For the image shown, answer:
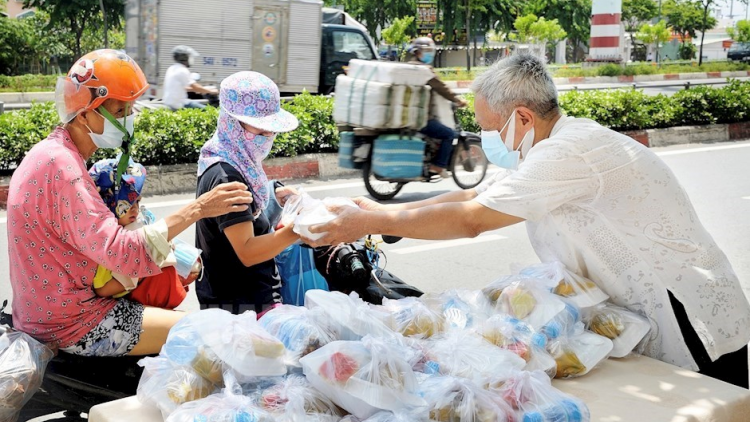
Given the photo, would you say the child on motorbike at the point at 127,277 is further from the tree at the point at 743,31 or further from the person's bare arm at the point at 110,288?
the tree at the point at 743,31

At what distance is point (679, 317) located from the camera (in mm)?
2533

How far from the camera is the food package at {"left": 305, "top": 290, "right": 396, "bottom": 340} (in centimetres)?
226

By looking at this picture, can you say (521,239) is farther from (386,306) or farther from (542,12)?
(542,12)

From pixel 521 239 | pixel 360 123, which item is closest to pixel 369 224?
pixel 521 239

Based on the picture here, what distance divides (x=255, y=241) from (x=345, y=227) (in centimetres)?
45

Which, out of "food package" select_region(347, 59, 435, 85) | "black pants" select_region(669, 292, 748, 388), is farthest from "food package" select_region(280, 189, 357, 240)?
"food package" select_region(347, 59, 435, 85)

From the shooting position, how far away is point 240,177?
9.83 feet

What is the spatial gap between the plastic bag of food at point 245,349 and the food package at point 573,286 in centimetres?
97

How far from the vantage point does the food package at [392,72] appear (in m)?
8.73

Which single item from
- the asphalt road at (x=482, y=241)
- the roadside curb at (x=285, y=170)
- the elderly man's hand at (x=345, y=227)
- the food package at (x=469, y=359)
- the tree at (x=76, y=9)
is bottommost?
the asphalt road at (x=482, y=241)

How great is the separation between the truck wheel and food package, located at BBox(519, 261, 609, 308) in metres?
6.34

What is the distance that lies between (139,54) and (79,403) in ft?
49.0

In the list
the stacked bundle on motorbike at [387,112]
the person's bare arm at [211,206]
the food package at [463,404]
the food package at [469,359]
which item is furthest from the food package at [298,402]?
the stacked bundle on motorbike at [387,112]

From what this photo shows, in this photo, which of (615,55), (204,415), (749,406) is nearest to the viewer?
(204,415)
